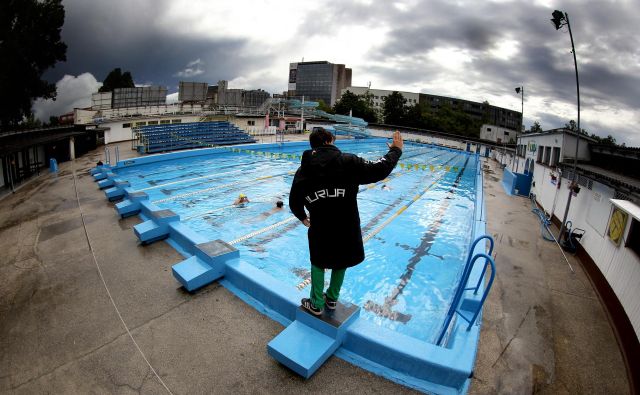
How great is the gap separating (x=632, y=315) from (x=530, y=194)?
9.89 metres

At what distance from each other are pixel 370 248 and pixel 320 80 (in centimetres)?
11457

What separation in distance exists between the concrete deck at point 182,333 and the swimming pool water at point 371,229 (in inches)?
49.2

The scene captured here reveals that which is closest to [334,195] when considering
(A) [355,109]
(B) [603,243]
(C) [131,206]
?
(B) [603,243]

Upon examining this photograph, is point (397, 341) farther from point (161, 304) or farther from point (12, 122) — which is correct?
point (12, 122)

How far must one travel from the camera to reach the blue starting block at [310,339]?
9.34 ft

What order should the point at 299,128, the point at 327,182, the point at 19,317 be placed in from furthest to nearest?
the point at 299,128 → the point at 19,317 → the point at 327,182

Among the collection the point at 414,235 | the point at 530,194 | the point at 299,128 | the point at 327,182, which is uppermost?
the point at 299,128

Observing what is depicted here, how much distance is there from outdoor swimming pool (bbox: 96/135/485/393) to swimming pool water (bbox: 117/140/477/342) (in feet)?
0.09

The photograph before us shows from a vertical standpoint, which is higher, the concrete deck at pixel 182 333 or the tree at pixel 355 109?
the tree at pixel 355 109

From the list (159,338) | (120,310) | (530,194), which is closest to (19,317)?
(120,310)

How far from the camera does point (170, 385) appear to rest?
8.97 ft

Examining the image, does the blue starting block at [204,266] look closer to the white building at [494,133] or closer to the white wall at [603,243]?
the white wall at [603,243]

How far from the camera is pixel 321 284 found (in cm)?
311

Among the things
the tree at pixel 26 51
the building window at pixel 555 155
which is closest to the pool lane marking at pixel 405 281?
the building window at pixel 555 155
